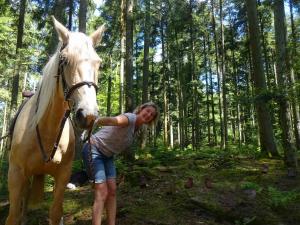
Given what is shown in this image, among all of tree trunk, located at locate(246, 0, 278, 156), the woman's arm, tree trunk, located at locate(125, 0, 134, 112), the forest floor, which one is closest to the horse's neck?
the woman's arm

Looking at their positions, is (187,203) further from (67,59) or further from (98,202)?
(67,59)

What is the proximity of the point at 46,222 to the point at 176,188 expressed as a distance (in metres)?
2.87

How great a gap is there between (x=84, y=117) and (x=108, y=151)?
223cm

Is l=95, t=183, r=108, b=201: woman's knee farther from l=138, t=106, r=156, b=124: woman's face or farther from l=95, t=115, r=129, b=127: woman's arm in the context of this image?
l=138, t=106, r=156, b=124: woman's face

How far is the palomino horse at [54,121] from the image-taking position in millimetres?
3143

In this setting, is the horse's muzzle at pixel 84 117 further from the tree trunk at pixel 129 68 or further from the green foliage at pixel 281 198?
the tree trunk at pixel 129 68

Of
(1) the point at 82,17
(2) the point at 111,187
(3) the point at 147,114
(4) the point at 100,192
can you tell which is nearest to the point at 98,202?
(4) the point at 100,192

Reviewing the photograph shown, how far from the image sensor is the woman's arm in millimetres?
4058

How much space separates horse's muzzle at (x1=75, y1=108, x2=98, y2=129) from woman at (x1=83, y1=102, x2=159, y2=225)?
5.93 feet

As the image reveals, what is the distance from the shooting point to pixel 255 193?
26.1ft

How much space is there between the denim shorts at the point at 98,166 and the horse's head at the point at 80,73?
1794 millimetres

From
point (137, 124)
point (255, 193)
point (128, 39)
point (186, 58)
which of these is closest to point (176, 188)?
point (255, 193)

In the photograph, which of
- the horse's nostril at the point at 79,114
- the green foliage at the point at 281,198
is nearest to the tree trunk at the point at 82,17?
the green foliage at the point at 281,198

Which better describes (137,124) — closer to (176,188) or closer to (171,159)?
(176,188)
